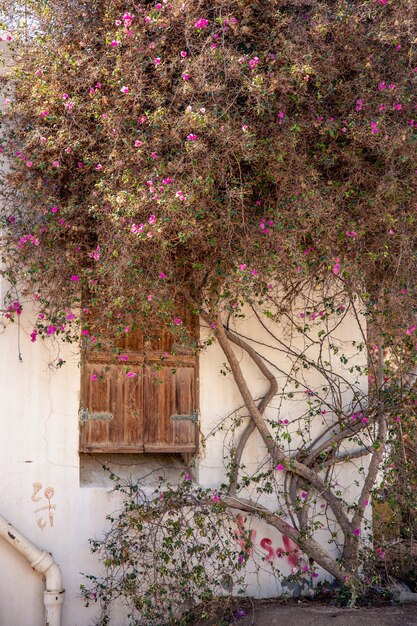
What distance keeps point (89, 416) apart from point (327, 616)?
2.48 metres

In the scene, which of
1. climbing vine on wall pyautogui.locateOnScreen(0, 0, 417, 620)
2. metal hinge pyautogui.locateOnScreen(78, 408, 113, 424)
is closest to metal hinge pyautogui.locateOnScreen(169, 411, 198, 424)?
climbing vine on wall pyautogui.locateOnScreen(0, 0, 417, 620)

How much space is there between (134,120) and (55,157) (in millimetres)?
696

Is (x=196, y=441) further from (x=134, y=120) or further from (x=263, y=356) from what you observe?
(x=134, y=120)

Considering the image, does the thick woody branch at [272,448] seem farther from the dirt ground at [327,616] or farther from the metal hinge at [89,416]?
the metal hinge at [89,416]

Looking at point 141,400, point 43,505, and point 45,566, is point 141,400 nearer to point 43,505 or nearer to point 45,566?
point 43,505

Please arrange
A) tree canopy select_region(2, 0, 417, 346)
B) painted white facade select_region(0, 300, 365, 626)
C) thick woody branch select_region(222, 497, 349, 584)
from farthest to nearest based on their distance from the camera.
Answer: thick woody branch select_region(222, 497, 349, 584) < painted white facade select_region(0, 300, 365, 626) < tree canopy select_region(2, 0, 417, 346)

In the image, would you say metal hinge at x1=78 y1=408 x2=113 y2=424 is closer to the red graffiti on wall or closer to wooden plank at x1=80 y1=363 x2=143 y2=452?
wooden plank at x1=80 y1=363 x2=143 y2=452

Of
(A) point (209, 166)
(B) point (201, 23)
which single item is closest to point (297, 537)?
(A) point (209, 166)

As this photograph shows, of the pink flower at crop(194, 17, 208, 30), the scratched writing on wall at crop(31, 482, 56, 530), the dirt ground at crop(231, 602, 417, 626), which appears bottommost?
the dirt ground at crop(231, 602, 417, 626)

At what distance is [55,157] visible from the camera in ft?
21.9

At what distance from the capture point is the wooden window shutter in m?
7.29

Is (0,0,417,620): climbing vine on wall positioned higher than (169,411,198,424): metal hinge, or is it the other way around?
(0,0,417,620): climbing vine on wall

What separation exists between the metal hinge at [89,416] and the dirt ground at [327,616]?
6.44 feet

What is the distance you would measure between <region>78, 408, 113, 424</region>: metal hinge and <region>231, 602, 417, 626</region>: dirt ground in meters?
1.96
